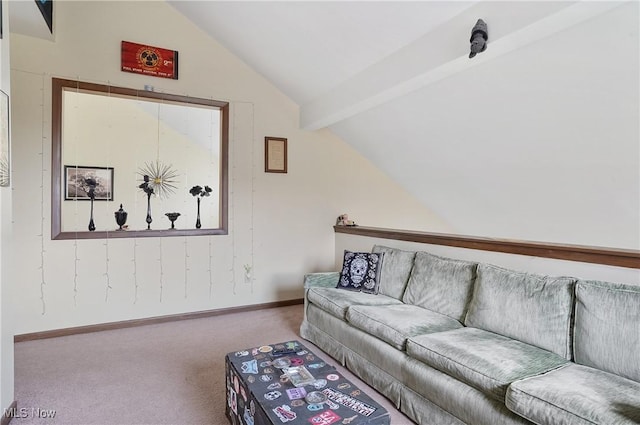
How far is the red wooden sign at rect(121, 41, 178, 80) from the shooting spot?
3713mm

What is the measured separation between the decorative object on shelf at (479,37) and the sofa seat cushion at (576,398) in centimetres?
174

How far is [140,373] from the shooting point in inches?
107

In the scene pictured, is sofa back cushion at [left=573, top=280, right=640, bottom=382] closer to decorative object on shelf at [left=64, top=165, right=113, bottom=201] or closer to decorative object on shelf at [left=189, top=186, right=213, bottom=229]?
decorative object on shelf at [left=189, top=186, right=213, bottom=229]

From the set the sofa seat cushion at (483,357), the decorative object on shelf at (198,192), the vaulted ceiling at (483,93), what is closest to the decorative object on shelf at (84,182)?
the decorative object on shelf at (198,192)

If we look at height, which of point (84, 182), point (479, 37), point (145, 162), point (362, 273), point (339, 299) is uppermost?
point (479, 37)

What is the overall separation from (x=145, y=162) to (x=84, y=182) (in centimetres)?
79

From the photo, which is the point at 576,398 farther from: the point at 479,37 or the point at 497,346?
the point at 479,37

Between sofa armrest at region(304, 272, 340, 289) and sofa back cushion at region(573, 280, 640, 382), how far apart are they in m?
2.00

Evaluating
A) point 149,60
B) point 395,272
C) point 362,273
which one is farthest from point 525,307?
point 149,60

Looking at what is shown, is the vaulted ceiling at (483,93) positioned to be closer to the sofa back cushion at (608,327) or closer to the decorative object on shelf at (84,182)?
the sofa back cushion at (608,327)

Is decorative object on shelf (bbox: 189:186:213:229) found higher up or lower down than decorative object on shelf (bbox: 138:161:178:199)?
lower down

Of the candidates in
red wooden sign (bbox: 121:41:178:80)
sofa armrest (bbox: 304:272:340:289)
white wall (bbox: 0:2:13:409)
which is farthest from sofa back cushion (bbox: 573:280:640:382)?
red wooden sign (bbox: 121:41:178:80)

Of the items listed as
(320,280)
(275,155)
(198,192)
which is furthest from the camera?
(275,155)

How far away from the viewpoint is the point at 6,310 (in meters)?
2.05
